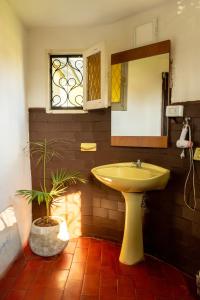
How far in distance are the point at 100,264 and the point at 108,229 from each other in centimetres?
47

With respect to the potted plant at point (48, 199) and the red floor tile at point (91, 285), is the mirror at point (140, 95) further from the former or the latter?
the red floor tile at point (91, 285)

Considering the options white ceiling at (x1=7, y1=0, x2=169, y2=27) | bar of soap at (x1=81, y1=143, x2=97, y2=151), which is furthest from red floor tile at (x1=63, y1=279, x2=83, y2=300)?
white ceiling at (x1=7, y1=0, x2=169, y2=27)

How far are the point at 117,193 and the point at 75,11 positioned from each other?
1762mm

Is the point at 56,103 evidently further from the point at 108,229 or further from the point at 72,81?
the point at 108,229

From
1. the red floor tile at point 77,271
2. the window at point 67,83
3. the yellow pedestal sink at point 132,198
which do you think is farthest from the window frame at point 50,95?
the red floor tile at point 77,271

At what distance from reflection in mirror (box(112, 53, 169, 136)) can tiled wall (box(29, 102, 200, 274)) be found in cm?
15

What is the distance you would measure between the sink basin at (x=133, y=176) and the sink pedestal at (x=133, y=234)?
0.66 ft

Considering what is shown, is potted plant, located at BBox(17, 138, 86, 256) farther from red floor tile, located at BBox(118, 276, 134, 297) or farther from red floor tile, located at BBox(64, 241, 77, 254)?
red floor tile, located at BBox(118, 276, 134, 297)

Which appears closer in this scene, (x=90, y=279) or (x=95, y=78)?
(x=90, y=279)

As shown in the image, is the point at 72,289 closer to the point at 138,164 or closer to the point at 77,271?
the point at 77,271

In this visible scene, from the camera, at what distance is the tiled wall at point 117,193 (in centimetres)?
206

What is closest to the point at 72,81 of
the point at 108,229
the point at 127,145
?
the point at 127,145

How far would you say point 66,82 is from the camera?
8.74 feet

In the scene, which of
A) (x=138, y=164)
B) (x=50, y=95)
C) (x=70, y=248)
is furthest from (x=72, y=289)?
(x=50, y=95)
